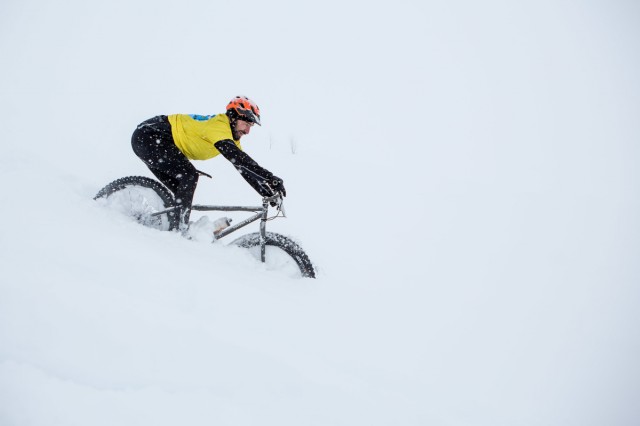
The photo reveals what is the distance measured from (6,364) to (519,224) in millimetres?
6362

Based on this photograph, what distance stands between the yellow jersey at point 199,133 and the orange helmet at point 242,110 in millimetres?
106

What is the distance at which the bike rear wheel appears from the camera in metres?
3.97

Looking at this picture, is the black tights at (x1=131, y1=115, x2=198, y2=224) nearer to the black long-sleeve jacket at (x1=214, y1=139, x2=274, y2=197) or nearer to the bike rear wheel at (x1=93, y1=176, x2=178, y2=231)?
the bike rear wheel at (x1=93, y1=176, x2=178, y2=231)

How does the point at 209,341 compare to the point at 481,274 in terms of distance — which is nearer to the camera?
the point at 209,341

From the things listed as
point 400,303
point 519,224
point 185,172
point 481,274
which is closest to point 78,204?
point 185,172

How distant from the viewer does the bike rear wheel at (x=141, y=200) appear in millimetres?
3967

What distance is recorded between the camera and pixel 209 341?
6.37ft

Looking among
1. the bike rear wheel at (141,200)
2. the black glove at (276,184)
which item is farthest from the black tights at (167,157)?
the black glove at (276,184)

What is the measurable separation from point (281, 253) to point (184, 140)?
1.72 meters

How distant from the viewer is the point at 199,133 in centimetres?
376

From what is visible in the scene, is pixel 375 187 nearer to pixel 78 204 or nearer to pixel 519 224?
pixel 519 224

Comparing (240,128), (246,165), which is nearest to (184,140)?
(240,128)

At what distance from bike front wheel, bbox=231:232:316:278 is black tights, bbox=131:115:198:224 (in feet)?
2.54

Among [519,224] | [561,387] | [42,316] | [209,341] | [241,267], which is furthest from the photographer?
[519,224]
